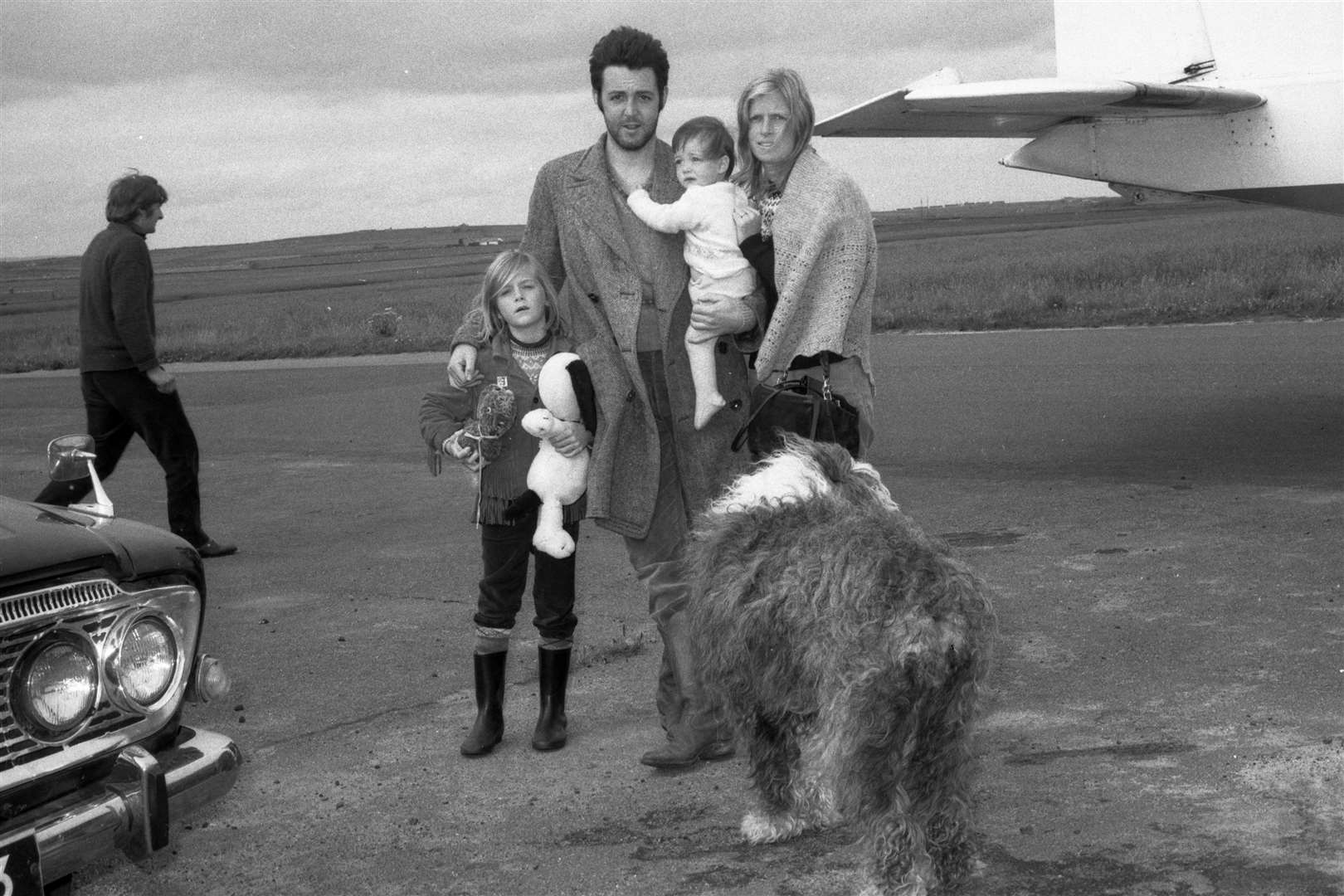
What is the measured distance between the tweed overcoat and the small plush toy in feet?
0.23

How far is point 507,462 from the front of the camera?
4480 mm

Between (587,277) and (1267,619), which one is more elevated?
(587,277)

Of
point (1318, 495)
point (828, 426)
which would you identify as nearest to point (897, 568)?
point (828, 426)

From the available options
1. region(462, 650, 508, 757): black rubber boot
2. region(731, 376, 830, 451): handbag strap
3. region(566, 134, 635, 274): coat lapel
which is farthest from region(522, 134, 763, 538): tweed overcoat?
region(462, 650, 508, 757): black rubber boot

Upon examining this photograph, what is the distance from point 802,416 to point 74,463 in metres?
2.00

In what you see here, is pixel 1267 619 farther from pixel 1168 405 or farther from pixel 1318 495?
pixel 1168 405

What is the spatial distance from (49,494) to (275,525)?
466 cm

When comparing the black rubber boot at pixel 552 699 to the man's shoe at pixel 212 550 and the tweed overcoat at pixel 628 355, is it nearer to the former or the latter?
the tweed overcoat at pixel 628 355

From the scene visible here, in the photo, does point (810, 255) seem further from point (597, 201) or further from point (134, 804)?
point (134, 804)

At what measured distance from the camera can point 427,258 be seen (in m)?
107

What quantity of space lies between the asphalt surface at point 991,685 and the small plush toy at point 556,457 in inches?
30.1

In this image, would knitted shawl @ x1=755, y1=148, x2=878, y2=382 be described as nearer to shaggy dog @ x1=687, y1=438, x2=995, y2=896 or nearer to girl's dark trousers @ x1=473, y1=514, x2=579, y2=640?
shaggy dog @ x1=687, y1=438, x2=995, y2=896

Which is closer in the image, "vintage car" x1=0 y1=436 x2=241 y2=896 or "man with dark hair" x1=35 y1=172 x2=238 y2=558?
"vintage car" x1=0 y1=436 x2=241 y2=896

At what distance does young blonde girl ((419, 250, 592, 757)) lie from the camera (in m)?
4.41
